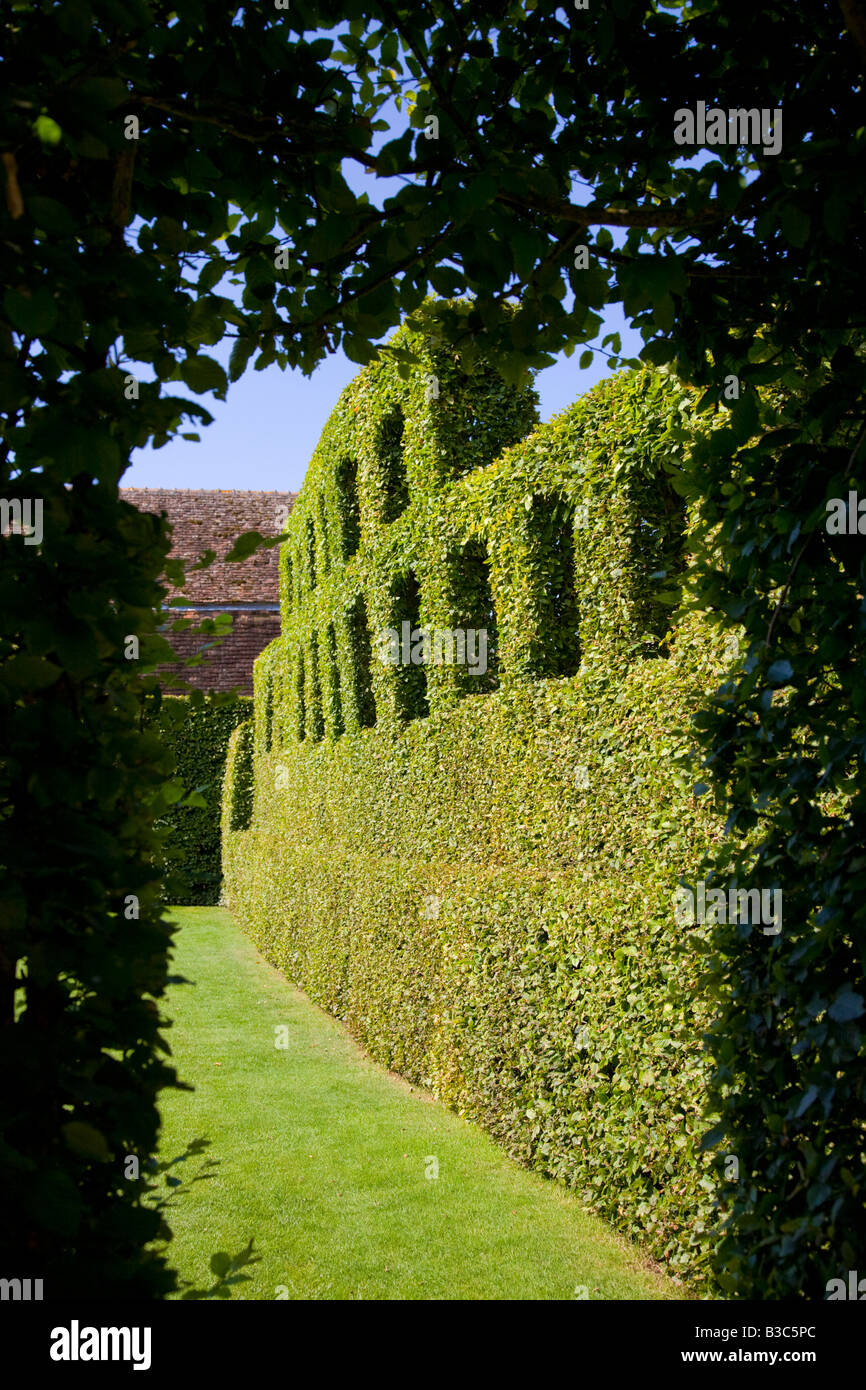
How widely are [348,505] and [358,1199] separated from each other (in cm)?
864

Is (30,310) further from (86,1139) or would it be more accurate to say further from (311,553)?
(311,553)

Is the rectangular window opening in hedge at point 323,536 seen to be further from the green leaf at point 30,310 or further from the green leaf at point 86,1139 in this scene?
the green leaf at point 86,1139

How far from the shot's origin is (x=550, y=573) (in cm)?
783

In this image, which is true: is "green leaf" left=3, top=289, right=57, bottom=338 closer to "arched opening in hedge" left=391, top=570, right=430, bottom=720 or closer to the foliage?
the foliage

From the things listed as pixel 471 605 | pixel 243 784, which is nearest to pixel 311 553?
pixel 471 605

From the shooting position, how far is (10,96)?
Result: 184cm

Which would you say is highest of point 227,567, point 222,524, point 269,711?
point 222,524

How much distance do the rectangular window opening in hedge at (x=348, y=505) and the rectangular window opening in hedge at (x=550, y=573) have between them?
5.51 m

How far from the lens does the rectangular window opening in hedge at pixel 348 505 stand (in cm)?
1309

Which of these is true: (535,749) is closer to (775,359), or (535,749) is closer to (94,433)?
(775,359)

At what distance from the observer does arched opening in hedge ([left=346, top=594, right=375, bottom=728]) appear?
12.5 metres

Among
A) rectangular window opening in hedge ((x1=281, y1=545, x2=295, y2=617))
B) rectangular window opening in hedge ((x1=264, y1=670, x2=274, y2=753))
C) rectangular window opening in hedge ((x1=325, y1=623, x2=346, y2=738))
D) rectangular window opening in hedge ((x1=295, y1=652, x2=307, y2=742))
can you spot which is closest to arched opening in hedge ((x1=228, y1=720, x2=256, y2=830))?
rectangular window opening in hedge ((x1=264, y1=670, x2=274, y2=753))
